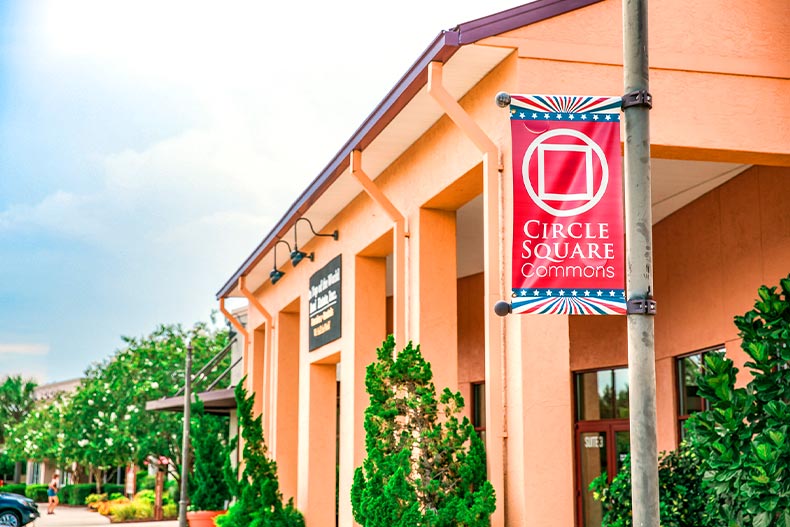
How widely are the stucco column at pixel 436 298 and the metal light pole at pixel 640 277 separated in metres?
6.51

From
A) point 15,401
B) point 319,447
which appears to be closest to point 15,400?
point 15,401

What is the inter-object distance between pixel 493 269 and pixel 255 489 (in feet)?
36.3

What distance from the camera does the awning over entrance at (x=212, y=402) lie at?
2723cm

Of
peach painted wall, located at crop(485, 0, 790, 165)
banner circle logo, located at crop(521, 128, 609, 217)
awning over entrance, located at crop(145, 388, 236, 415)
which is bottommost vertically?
awning over entrance, located at crop(145, 388, 236, 415)

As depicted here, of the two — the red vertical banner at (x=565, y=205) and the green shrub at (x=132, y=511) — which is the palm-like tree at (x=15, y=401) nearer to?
the green shrub at (x=132, y=511)

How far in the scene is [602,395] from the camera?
16547mm

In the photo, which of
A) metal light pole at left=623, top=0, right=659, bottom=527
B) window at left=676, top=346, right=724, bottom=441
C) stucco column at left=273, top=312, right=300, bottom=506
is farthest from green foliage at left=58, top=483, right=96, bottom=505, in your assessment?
metal light pole at left=623, top=0, right=659, bottom=527

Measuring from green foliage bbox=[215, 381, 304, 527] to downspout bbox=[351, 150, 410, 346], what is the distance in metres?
6.97

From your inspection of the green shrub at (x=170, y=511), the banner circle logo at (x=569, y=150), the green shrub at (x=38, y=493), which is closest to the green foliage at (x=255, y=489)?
the banner circle logo at (x=569, y=150)

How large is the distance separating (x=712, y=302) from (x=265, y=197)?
166 meters

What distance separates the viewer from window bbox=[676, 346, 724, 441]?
13859mm

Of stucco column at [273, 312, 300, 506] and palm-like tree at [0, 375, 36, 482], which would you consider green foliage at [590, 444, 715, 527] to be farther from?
palm-like tree at [0, 375, 36, 482]

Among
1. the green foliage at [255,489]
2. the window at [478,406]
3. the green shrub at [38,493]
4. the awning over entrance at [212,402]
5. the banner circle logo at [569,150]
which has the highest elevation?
the banner circle logo at [569,150]

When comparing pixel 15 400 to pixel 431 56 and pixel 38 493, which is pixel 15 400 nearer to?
pixel 38 493
